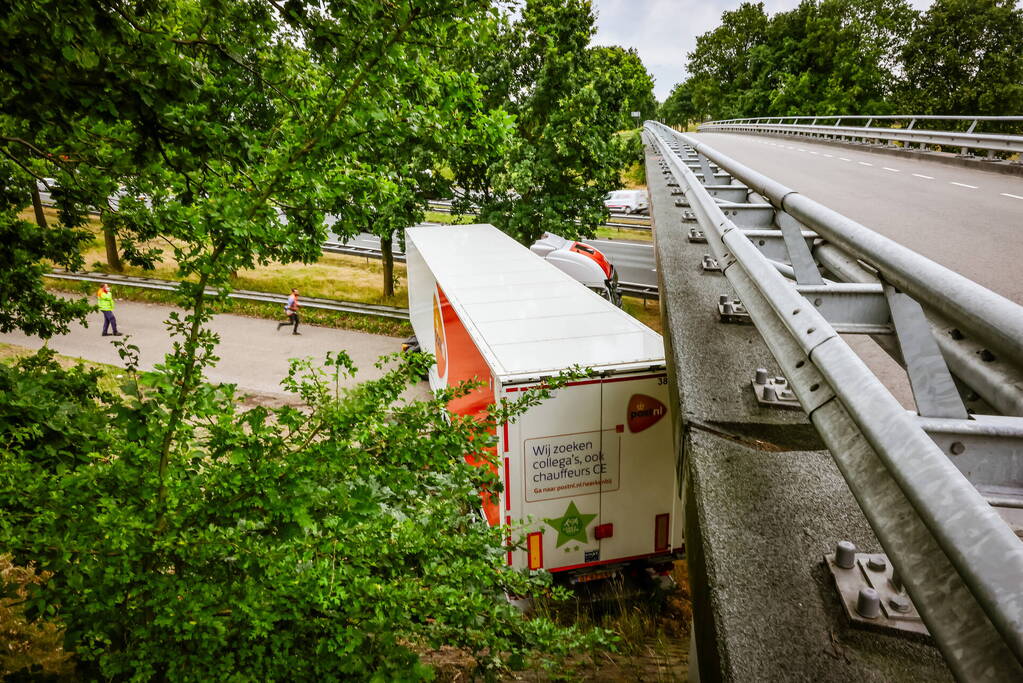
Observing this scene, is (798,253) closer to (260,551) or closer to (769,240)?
(769,240)

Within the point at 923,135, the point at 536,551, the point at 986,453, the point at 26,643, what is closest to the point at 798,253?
the point at 986,453

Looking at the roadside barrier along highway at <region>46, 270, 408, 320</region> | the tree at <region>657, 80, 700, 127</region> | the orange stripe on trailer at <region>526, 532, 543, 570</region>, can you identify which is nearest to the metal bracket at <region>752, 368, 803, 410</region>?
the orange stripe on trailer at <region>526, 532, 543, 570</region>

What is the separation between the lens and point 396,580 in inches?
125

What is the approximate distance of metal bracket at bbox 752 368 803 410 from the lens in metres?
3.04

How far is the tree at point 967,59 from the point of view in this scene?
33.7m

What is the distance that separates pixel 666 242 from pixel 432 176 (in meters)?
15.8

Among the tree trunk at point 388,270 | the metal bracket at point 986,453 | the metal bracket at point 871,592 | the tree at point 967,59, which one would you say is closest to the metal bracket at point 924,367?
the metal bracket at point 986,453

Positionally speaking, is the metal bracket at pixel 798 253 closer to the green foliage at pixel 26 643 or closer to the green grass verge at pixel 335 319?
the green foliage at pixel 26 643

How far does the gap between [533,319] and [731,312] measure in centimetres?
418

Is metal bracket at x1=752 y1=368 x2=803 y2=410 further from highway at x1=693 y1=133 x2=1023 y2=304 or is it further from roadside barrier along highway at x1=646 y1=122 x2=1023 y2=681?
highway at x1=693 y1=133 x2=1023 y2=304

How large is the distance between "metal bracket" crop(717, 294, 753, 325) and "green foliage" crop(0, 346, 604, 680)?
6.44 ft

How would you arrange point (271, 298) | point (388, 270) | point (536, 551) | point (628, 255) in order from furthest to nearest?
point (628, 255) → point (388, 270) → point (271, 298) → point (536, 551)

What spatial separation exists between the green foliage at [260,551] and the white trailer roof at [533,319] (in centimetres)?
295

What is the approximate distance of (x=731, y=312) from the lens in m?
4.18
